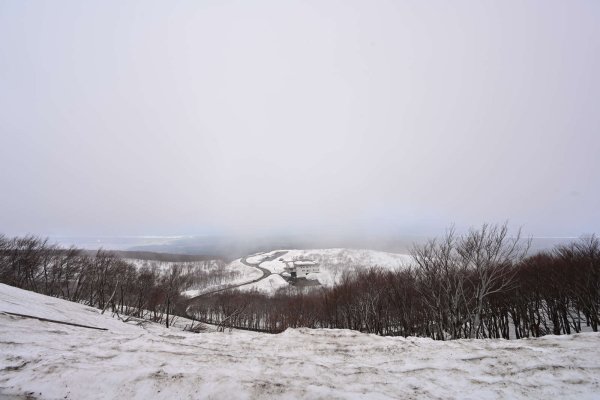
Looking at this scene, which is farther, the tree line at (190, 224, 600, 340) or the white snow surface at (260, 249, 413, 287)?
the white snow surface at (260, 249, 413, 287)

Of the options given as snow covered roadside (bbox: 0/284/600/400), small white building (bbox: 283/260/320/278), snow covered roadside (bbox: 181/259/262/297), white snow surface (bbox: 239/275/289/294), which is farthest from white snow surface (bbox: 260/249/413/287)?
snow covered roadside (bbox: 0/284/600/400)

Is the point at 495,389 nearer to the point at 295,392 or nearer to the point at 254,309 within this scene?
the point at 295,392

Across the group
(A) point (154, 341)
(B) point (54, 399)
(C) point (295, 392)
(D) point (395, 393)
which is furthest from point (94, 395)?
(D) point (395, 393)

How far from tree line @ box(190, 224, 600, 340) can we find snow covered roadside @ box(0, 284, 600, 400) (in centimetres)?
885

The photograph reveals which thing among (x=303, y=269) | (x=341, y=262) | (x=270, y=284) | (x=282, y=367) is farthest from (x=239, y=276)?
(x=282, y=367)

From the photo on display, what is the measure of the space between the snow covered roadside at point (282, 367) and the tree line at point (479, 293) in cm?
885

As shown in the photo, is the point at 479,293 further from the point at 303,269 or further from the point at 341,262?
the point at 341,262

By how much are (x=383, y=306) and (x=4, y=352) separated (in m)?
28.2

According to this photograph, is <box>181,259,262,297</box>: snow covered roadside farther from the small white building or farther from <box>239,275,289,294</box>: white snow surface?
the small white building

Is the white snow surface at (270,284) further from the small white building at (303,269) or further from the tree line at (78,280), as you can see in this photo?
the tree line at (78,280)

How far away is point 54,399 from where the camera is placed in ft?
10.9

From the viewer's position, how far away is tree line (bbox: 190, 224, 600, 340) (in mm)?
14266

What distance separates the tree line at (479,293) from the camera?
46.8 feet

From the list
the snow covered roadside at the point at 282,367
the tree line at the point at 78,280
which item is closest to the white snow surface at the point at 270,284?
the tree line at the point at 78,280
